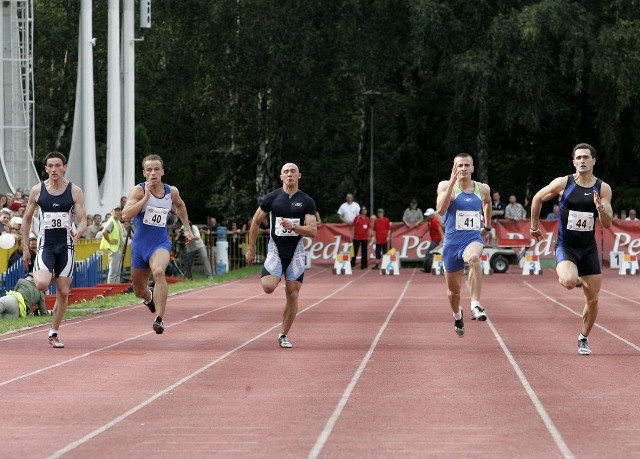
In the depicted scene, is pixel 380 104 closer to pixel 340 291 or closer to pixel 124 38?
pixel 124 38

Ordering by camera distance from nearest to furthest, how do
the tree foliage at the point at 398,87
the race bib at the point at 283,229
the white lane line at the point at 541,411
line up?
the white lane line at the point at 541,411 → the race bib at the point at 283,229 → the tree foliage at the point at 398,87

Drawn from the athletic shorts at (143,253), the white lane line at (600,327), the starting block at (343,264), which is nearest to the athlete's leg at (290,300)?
the athletic shorts at (143,253)

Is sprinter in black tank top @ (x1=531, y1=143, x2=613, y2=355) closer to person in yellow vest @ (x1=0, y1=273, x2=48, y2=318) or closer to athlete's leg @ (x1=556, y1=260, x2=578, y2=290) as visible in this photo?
athlete's leg @ (x1=556, y1=260, x2=578, y2=290)

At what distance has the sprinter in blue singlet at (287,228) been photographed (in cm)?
1499

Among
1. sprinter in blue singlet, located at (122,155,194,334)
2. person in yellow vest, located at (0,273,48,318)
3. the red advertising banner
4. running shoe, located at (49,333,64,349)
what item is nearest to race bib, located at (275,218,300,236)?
sprinter in blue singlet, located at (122,155,194,334)

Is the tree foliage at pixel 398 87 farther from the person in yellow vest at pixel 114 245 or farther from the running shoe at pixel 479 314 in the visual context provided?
the running shoe at pixel 479 314

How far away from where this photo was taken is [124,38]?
40.0 metres

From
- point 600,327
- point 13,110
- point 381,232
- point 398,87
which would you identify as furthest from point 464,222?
point 398,87

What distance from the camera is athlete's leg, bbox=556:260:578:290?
13.8 m

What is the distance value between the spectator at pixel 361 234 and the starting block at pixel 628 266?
705 centimetres

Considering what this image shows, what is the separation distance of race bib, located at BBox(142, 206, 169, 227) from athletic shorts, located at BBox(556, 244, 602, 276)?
410 cm

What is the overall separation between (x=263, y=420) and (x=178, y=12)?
3800cm

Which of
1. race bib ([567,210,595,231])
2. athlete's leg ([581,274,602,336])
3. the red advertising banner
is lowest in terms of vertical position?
the red advertising banner

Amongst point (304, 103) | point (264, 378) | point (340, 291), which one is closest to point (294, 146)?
point (304, 103)
